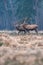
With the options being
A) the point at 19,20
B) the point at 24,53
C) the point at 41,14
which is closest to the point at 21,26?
the point at 19,20

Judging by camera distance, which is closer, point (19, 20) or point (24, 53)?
point (24, 53)

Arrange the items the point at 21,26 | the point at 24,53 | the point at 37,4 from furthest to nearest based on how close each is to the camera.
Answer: the point at 37,4 → the point at 21,26 → the point at 24,53

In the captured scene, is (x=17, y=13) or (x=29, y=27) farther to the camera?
(x=17, y=13)

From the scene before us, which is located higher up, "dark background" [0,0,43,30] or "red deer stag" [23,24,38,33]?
"dark background" [0,0,43,30]

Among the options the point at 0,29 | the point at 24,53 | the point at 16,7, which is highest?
the point at 24,53

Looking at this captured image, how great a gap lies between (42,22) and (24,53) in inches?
541

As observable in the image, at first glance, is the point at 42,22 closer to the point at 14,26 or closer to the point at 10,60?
the point at 14,26

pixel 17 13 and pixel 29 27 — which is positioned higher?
pixel 17 13

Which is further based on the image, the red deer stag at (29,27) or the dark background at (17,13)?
the dark background at (17,13)

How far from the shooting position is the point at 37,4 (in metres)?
18.4

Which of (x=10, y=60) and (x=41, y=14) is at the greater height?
(x=10, y=60)

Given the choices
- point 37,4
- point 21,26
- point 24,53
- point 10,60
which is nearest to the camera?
point 10,60

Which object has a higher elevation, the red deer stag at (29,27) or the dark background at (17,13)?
the dark background at (17,13)

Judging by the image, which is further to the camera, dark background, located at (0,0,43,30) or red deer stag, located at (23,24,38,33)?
dark background, located at (0,0,43,30)
